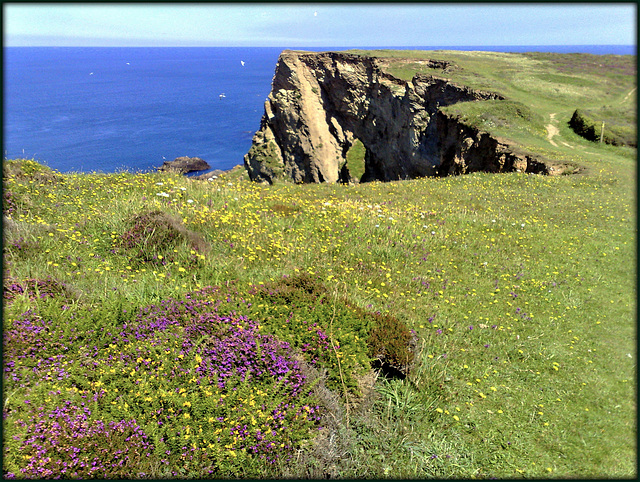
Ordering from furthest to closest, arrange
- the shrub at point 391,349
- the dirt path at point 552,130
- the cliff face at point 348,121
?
the cliff face at point 348,121, the dirt path at point 552,130, the shrub at point 391,349

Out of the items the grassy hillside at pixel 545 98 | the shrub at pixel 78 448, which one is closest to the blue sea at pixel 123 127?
the grassy hillside at pixel 545 98

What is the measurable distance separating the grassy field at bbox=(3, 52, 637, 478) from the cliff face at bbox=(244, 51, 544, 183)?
3774cm

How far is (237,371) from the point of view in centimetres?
568

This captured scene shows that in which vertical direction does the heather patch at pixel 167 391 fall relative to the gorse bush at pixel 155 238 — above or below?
below

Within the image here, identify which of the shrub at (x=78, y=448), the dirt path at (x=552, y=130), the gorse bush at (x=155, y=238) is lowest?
the shrub at (x=78, y=448)

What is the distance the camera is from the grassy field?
487 centimetres

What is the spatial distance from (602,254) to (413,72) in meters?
61.7

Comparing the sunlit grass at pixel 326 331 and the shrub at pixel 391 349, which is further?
the shrub at pixel 391 349

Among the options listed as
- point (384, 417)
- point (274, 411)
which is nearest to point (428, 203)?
point (384, 417)

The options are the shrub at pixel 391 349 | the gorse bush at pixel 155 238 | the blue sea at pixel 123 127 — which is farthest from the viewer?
the blue sea at pixel 123 127

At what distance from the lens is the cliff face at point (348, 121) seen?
56166mm

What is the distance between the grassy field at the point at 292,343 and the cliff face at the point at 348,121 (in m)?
37.7

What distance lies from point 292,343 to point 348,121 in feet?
283

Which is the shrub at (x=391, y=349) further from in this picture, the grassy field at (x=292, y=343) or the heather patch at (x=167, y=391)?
the heather patch at (x=167, y=391)
